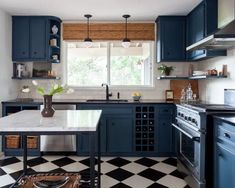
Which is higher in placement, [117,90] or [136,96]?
[117,90]

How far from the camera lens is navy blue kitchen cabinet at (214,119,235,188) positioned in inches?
Answer: 82.8

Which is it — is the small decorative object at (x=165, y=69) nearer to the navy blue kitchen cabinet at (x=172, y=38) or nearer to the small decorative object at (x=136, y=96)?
the navy blue kitchen cabinet at (x=172, y=38)

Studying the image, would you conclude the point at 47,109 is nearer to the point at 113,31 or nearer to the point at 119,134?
the point at 119,134

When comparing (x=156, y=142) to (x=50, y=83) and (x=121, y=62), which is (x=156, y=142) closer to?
(x=121, y=62)

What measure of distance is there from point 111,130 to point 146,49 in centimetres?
171

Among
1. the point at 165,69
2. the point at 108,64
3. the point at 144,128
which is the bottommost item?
the point at 144,128

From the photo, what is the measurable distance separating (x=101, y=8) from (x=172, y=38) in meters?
1.29

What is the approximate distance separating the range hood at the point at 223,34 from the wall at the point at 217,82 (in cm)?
21

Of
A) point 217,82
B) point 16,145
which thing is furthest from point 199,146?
point 16,145

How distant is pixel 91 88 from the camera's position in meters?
4.81

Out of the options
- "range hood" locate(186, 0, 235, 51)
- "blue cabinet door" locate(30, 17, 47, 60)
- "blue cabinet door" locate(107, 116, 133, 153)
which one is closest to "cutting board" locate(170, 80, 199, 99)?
"blue cabinet door" locate(107, 116, 133, 153)

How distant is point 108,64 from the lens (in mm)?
4863

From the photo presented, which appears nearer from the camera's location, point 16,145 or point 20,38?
point 16,145

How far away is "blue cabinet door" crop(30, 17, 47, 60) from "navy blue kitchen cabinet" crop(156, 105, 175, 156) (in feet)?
7.23
